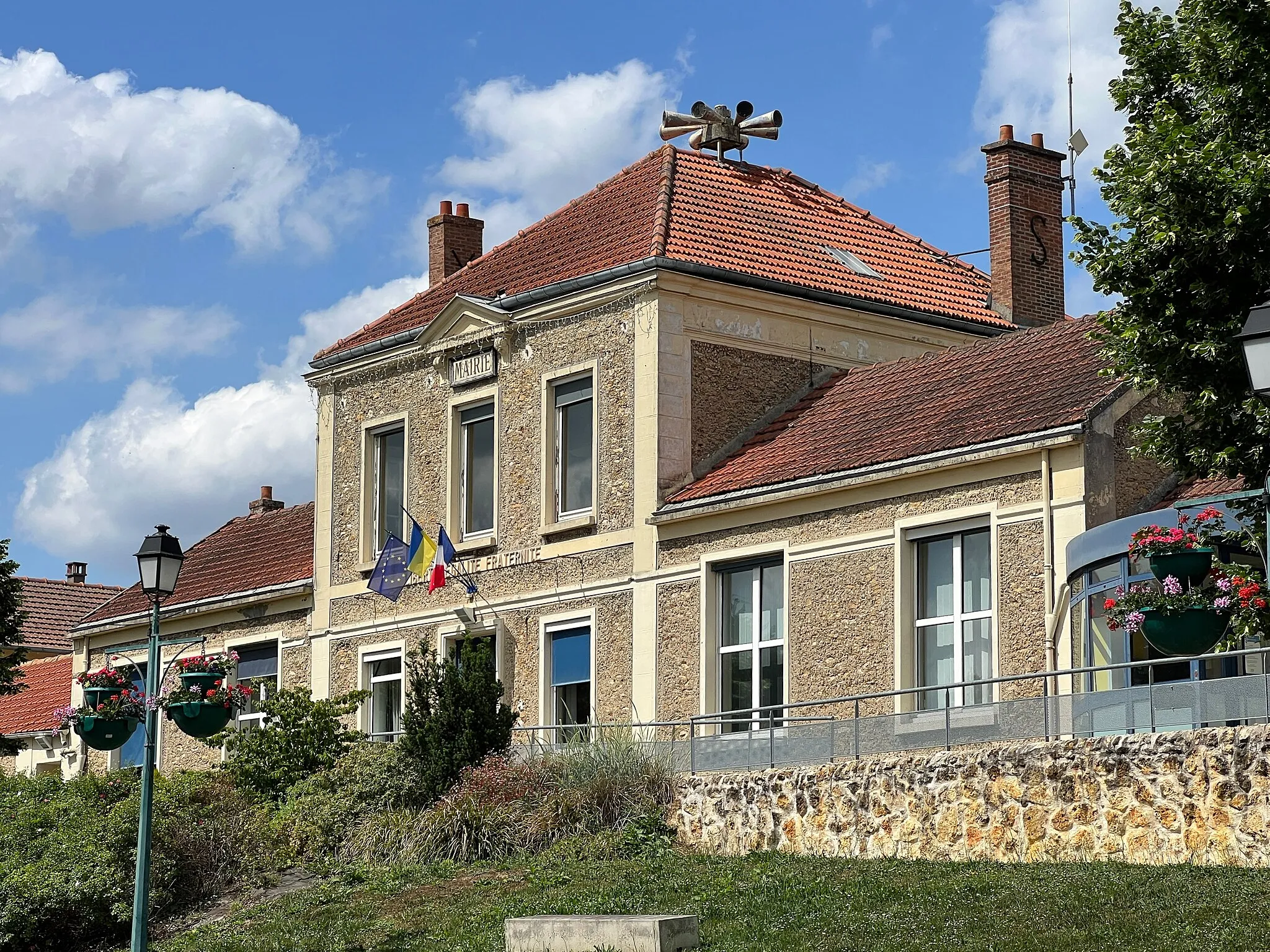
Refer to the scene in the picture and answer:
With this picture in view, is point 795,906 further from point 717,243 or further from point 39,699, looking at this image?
point 39,699

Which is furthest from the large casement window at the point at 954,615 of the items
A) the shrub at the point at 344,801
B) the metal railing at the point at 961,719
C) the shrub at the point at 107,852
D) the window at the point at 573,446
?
the shrub at the point at 107,852

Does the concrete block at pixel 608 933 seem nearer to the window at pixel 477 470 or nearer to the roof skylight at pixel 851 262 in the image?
the window at pixel 477 470

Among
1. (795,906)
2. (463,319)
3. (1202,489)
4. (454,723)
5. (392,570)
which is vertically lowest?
(795,906)

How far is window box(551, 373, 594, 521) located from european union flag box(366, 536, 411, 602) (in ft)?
8.94

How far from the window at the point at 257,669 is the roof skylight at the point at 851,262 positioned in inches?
456

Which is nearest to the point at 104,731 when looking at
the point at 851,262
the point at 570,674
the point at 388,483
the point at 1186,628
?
the point at 570,674

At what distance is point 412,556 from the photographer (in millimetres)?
29875

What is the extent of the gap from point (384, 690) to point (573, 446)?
18.0ft

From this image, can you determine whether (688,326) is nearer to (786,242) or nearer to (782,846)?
(786,242)

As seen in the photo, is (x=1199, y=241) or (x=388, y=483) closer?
(x=1199, y=241)

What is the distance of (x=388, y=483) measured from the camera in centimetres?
3228

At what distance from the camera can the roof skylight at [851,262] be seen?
30.5m

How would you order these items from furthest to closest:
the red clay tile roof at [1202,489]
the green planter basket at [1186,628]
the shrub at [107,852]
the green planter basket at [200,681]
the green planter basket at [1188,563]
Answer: the shrub at [107,852] < the green planter basket at [200,681] < the red clay tile roof at [1202,489] < the green planter basket at [1188,563] < the green planter basket at [1186,628]

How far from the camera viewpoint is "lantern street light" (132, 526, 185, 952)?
20453mm
